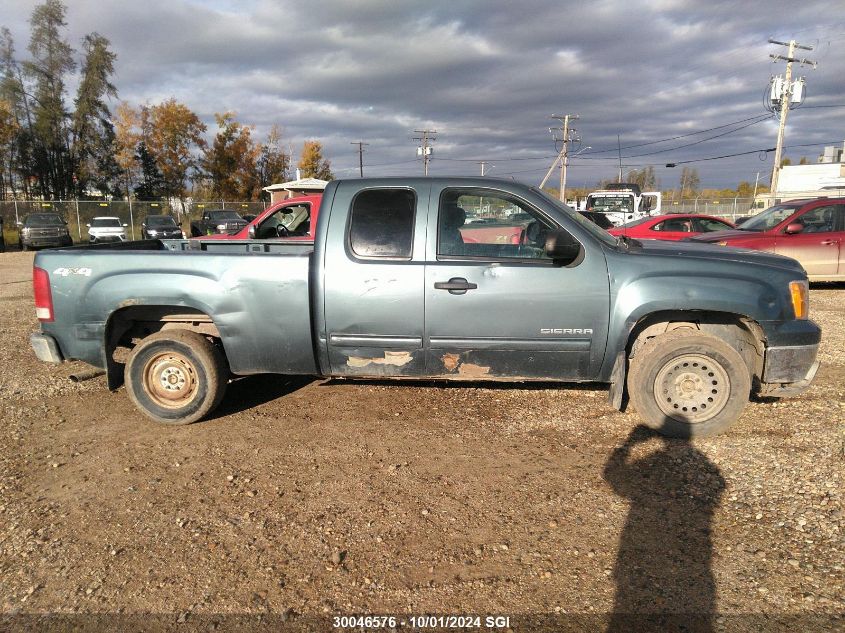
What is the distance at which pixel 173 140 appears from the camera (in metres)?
41.6

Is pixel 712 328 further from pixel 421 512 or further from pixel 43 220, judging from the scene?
pixel 43 220

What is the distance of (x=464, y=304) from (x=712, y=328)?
1.91 meters

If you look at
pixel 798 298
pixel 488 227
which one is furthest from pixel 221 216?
pixel 798 298

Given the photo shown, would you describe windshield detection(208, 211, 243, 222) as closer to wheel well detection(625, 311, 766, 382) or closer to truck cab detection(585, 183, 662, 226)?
truck cab detection(585, 183, 662, 226)

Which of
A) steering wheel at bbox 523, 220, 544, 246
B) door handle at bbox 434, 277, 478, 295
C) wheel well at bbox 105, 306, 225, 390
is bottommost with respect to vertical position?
wheel well at bbox 105, 306, 225, 390

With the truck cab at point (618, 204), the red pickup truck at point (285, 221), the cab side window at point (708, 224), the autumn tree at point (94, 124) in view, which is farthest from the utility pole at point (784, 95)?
the autumn tree at point (94, 124)

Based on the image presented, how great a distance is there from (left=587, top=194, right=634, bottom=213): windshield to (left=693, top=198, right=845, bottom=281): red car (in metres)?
16.4

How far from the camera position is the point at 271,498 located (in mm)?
3332

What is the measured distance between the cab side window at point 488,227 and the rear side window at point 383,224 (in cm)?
26

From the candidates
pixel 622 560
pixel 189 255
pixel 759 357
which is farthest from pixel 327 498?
pixel 759 357

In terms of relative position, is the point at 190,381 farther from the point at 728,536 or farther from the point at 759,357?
the point at 759,357

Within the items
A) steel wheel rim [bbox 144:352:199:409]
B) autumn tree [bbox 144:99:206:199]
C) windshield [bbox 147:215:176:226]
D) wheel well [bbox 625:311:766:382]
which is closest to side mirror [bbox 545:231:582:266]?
wheel well [bbox 625:311:766:382]

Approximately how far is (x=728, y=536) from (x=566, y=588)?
A: 3.34ft

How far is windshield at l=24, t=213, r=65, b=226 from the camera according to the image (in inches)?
941
